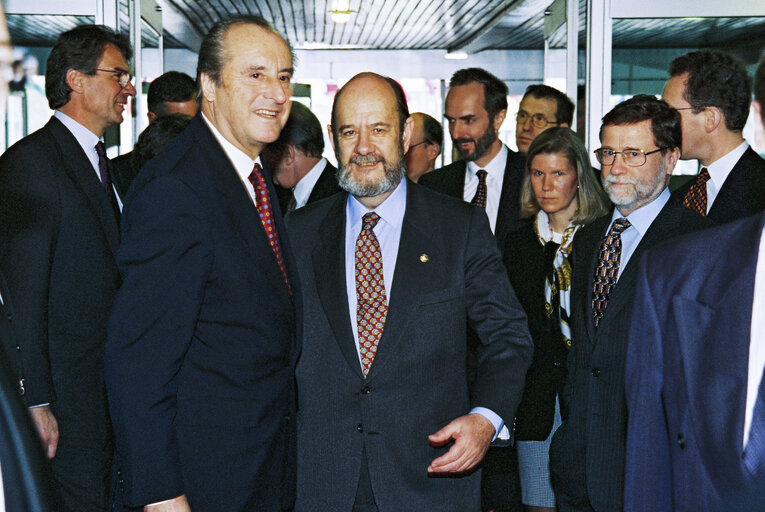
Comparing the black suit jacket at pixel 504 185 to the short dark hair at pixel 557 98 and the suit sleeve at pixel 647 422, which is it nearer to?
the short dark hair at pixel 557 98

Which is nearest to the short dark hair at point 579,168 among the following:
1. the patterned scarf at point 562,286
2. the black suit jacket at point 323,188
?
the patterned scarf at point 562,286

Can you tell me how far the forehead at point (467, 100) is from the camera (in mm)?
4883

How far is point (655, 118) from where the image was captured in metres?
3.07

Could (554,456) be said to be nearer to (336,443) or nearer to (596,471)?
(596,471)

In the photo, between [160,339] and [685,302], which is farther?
[160,339]

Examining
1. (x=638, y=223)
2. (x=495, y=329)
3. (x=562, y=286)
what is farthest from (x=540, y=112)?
(x=495, y=329)

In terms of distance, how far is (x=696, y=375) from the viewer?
1.38 metres

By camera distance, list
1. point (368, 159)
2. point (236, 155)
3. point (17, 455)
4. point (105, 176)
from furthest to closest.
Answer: point (105, 176), point (368, 159), point (236, 155), point (17, 455)

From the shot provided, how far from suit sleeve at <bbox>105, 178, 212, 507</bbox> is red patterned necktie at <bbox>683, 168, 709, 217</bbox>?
2.27 meters

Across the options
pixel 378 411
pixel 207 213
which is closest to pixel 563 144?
pixel 378 411

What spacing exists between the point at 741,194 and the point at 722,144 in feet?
1.28

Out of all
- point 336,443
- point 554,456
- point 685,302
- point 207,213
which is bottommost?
point 554,456

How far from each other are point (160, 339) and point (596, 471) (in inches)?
59.3

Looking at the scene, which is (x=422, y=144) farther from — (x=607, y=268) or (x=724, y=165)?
(x=607, y=268)
